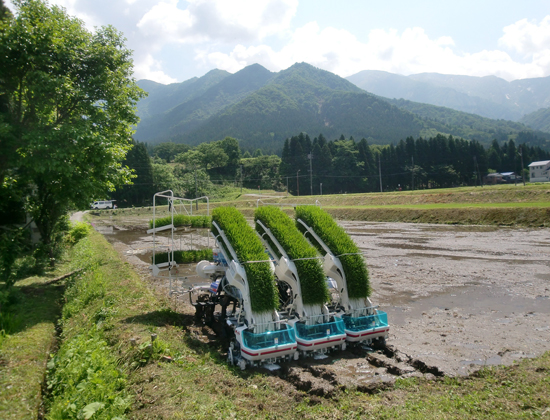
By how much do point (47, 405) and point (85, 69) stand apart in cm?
1203

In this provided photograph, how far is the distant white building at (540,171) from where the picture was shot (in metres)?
93.3

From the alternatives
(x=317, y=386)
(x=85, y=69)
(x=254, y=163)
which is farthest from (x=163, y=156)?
(x=317, y=386)

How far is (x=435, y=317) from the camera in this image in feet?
34.9

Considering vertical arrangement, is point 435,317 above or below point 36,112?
below

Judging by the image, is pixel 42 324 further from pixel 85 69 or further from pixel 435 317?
pixel 435 317

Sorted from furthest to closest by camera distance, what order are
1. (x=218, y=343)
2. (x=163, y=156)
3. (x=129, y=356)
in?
(x=163, y=156), (x=218, y=343), (x=129, y=356)

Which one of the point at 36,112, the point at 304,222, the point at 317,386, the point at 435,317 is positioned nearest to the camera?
the point at 317,386

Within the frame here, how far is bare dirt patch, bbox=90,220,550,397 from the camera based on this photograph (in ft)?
22.7

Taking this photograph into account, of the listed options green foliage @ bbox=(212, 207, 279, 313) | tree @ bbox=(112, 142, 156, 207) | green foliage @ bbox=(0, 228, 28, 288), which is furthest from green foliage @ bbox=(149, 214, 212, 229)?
tree @ bbox=(112, 142, 156, 207)

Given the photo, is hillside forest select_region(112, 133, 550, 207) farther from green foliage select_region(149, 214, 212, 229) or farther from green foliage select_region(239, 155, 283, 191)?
green foliage select_region(149, 214, 212, 229)

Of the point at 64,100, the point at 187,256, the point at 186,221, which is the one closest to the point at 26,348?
the point at 187,256

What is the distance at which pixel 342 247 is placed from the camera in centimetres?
848

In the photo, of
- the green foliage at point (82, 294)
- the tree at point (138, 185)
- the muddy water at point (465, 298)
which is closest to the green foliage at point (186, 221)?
the green foliage at point (82, 294)

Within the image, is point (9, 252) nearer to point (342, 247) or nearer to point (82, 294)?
point (82, 294)
